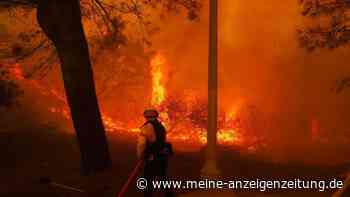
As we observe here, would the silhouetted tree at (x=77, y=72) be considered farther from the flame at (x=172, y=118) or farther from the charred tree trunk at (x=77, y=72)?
the flame at (x=172, y=118)

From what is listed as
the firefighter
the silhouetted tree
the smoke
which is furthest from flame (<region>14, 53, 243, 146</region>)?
the firefighter

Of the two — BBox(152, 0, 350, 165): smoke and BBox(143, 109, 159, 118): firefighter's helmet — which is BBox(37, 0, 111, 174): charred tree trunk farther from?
BBox(152, 0, 350, 165): smoke

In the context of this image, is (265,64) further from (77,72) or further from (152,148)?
(152,148)

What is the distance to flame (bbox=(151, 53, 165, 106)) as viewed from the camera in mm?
18094

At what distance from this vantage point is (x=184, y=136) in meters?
16.4

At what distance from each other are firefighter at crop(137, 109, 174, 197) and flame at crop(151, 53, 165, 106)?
1127 centimetres

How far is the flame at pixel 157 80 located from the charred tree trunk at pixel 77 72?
30.1 feet

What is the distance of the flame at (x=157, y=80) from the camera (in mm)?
18094

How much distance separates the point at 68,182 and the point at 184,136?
848 cm

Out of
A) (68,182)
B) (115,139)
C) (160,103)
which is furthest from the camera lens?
(160,103)

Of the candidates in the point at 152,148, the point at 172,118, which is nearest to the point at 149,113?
the point at 152,148

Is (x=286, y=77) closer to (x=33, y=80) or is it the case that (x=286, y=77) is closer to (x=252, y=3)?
(x=252, y=3)

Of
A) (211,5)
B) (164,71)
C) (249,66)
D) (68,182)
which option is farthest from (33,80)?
(211,5)

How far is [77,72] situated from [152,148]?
2926 mm
